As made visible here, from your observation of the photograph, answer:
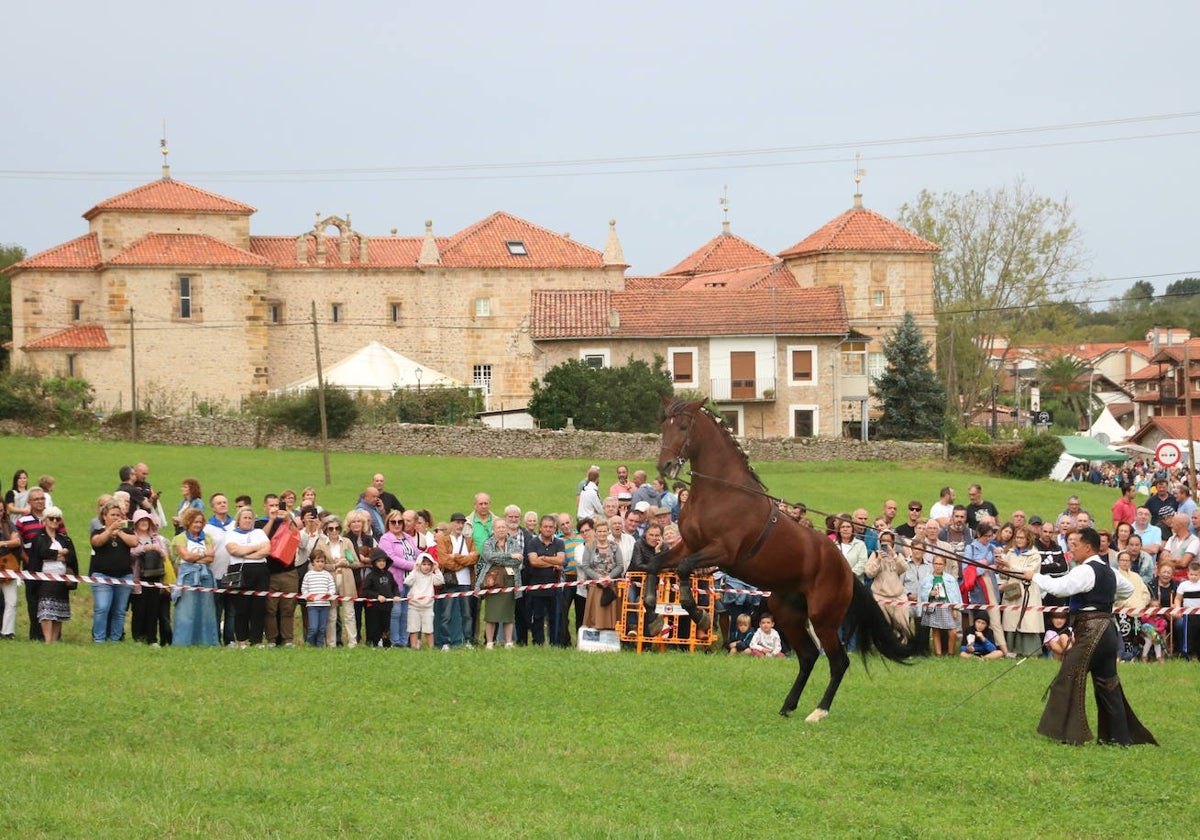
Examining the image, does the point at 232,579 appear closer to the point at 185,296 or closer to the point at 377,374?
the point at 377,374

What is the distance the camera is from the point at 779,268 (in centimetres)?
7212

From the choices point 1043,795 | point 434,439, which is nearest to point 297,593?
point 1043,795

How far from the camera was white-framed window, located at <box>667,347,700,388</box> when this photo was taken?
60.6 meters

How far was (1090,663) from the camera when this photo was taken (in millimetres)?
10914

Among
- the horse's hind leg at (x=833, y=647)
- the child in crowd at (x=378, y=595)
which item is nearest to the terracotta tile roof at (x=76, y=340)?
the child in crowd at (x=378, y=595)

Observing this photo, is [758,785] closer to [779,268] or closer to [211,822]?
[211,822]

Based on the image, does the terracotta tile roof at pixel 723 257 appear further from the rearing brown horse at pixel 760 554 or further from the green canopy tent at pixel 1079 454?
the rearing brown horse at pixel 760 554

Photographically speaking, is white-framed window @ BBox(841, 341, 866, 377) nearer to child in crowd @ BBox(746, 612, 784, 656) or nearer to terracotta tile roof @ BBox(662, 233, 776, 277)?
terracotta tile roof @ BBox(662, 233, 776, 277)

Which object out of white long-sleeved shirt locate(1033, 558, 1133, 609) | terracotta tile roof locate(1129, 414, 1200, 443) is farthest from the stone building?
white long-sleeved shirt locate(1033, 558, 1133, 609)

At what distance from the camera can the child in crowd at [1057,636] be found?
15336mm

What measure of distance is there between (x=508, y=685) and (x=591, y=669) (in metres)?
1.41

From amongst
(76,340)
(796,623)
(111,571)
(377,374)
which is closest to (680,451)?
(796,623)

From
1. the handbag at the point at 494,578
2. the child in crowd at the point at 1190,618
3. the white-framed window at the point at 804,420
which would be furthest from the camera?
the white-framed window at the point at 804,420

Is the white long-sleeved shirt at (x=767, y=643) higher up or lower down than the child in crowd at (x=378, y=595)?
lower down
